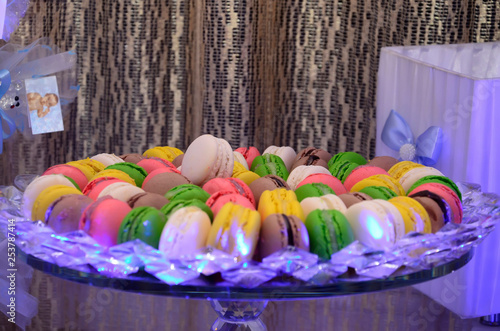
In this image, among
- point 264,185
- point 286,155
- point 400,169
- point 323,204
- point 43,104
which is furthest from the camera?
point 43,104

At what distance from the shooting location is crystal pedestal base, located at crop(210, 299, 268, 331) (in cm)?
64

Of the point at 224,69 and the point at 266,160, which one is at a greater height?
the point at 224,69

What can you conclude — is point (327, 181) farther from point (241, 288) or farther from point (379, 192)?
point (241, 288)

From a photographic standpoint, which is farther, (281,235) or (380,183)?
(380,183)

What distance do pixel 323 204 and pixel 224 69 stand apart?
98 cm

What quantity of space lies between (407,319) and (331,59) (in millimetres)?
694

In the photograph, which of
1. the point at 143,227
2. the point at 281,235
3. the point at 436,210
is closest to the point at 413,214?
the point at 436,210

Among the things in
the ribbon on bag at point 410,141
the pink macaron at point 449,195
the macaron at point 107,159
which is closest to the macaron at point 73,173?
the macaron at point 107,159

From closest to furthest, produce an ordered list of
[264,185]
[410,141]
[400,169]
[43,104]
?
[264,185], [400,169], [43,104], [410,141]

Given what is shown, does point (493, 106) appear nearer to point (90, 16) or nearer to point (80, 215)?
point (80, 215)

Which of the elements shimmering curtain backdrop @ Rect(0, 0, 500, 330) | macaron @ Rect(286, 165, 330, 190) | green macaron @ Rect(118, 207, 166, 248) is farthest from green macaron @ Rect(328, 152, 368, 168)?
shimmering curtain backdrop @ Rect(0, 0, 500, 330)

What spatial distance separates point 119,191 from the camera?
2.06ft

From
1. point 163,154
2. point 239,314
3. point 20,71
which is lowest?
point 239,314

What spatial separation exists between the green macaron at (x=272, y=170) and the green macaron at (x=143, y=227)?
31 centimetres
